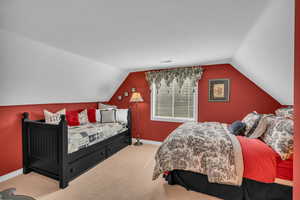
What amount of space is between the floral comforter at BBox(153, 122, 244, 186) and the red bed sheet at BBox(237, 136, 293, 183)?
9 centimetres

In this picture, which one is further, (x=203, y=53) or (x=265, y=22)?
(x=203, y=53)

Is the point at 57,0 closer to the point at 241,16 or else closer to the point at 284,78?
the point at 241,16

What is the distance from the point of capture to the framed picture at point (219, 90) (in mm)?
3172

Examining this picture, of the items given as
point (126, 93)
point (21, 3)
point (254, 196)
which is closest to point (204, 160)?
point (254, 196)

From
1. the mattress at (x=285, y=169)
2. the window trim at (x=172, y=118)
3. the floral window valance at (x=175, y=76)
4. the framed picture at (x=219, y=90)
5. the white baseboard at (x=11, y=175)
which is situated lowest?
the white baseboard at (x=11, y=175)

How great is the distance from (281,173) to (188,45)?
210cm

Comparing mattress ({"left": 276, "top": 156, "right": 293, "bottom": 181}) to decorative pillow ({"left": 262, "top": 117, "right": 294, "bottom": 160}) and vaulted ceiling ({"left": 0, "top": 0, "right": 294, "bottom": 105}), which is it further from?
vaulted ceiling ({"left": 0, "top": 0, "right": 294, "bottom": 105})

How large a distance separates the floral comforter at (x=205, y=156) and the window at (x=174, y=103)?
168 centimetres

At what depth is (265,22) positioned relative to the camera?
1.41m

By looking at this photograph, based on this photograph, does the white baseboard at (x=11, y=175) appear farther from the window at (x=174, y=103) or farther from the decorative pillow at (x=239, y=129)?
the decorative pillow at (x=239, y=129)

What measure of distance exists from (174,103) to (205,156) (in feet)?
7.26

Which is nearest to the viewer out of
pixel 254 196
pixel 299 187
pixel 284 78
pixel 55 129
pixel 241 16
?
pixel 299 187

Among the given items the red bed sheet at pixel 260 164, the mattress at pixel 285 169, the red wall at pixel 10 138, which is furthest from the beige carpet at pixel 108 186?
the mattress at pixel 285 169

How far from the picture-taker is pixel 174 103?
384cm
